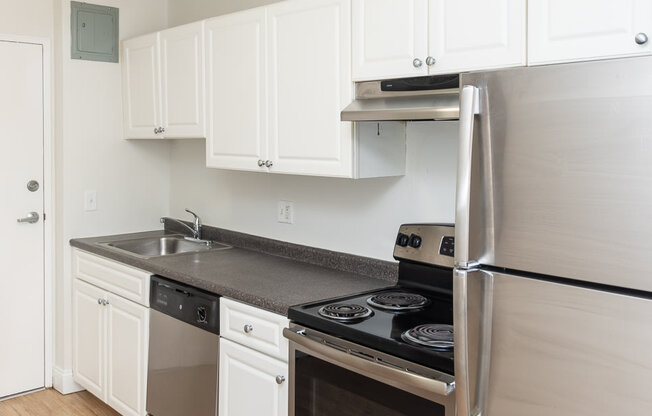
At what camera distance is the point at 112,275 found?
328 cm

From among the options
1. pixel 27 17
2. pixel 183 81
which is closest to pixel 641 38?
pixel 183 81

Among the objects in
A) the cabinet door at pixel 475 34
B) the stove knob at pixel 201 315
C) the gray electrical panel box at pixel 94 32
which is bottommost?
the stove knob at pixel 201 315

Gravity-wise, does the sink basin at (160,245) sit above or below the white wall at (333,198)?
below

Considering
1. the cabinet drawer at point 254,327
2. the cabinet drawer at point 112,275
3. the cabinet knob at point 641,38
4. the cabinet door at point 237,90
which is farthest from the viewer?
the cabinet drawer at point 112,275

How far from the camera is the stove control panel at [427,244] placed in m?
2.34

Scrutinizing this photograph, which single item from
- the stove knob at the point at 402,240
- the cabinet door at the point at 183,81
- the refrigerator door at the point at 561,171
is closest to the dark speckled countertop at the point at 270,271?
the stove knob at the point at 402,240

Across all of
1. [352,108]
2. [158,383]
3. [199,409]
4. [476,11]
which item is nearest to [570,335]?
[476,11]

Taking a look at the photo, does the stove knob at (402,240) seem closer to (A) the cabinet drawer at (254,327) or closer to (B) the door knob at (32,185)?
(A) the cabinet drawer at (254,327)

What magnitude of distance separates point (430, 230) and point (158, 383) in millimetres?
1465

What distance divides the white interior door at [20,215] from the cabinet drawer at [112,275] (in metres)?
0.28

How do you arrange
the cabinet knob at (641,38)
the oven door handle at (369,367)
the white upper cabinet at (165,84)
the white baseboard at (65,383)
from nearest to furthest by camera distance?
the cabinet knob at (641,38)
the oven door handle at (369,367)
the white upper cabinet at (165,84)
the white baseboard at (65,383)

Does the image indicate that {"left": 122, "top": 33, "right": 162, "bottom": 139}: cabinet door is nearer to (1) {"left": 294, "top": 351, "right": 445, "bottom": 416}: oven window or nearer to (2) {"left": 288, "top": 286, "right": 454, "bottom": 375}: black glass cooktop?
(2) {"left": 288, "top": 286, "right": 454, "bottom": 375}: black glass cooktop

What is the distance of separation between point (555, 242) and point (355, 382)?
883mm

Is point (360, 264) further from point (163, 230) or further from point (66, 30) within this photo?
point (66, 30)
